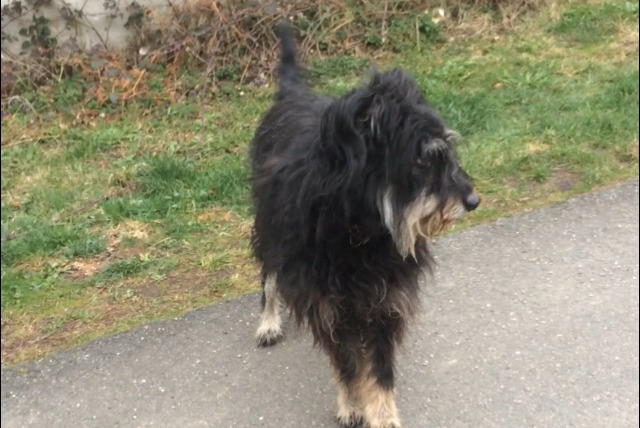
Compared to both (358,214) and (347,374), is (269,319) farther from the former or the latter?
(358,214)

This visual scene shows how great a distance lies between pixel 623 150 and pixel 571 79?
4.07ft

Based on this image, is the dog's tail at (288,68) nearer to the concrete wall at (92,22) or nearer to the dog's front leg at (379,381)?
the dog's front leg at (379,381)

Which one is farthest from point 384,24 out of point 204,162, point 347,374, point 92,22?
point 347,374

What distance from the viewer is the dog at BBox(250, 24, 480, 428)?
7.82 feet

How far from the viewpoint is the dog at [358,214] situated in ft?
7.82

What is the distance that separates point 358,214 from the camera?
251 cm

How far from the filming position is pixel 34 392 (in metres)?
3.38

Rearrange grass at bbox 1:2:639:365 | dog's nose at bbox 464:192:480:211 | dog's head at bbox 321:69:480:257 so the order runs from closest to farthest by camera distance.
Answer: dog's head at bbox 321:69:480:257
dog's nose at bbox 464:192:480:211
grass at bbox 1:2:639:365

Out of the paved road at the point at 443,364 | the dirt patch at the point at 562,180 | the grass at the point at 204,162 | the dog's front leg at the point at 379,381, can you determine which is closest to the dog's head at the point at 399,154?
the dog's front leg at the point at 379,381

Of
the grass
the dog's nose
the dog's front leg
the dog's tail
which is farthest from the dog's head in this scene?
the grass

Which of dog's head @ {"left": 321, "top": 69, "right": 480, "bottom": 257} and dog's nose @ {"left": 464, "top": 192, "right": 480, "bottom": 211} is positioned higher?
dog's head @ {"left": 321, "top": 69, "right": 480, "bottom": 257}

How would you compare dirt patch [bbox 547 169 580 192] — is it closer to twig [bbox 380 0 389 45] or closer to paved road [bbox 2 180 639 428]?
paved road [bbox 2 180 639 428]

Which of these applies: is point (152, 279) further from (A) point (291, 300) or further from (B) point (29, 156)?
(B) point (29, 156)

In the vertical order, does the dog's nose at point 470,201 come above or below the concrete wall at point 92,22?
above
